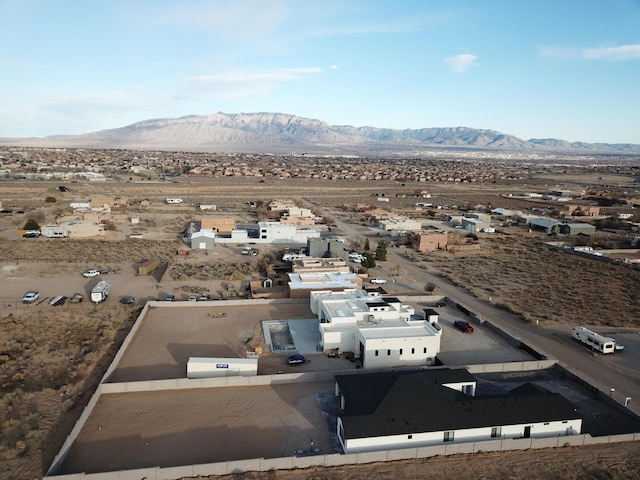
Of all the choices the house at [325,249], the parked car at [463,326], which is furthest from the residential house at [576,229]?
the parked car at [463,326]

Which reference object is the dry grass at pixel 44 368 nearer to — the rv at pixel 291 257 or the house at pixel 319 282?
the house at pixel 319 282

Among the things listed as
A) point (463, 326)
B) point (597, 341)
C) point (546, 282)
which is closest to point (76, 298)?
point (463, 326)

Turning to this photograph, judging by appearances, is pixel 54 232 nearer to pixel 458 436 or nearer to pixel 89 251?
pixel 89 251

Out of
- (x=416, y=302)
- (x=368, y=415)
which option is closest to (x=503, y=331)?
(x=416, y=302)

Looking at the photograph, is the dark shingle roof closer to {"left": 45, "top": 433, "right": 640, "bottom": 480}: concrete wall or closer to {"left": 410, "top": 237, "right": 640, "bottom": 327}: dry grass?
{"left": 45, "top": 433, "right": 640, "bottom": 480}: concrete wall

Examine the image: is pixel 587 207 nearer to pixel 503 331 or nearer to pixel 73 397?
Result: pixel 503 331

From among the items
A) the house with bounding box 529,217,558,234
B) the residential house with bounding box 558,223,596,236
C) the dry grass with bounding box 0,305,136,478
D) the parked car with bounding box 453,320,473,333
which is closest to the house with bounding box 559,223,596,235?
the residential house with bounding box 558,223,596,236
